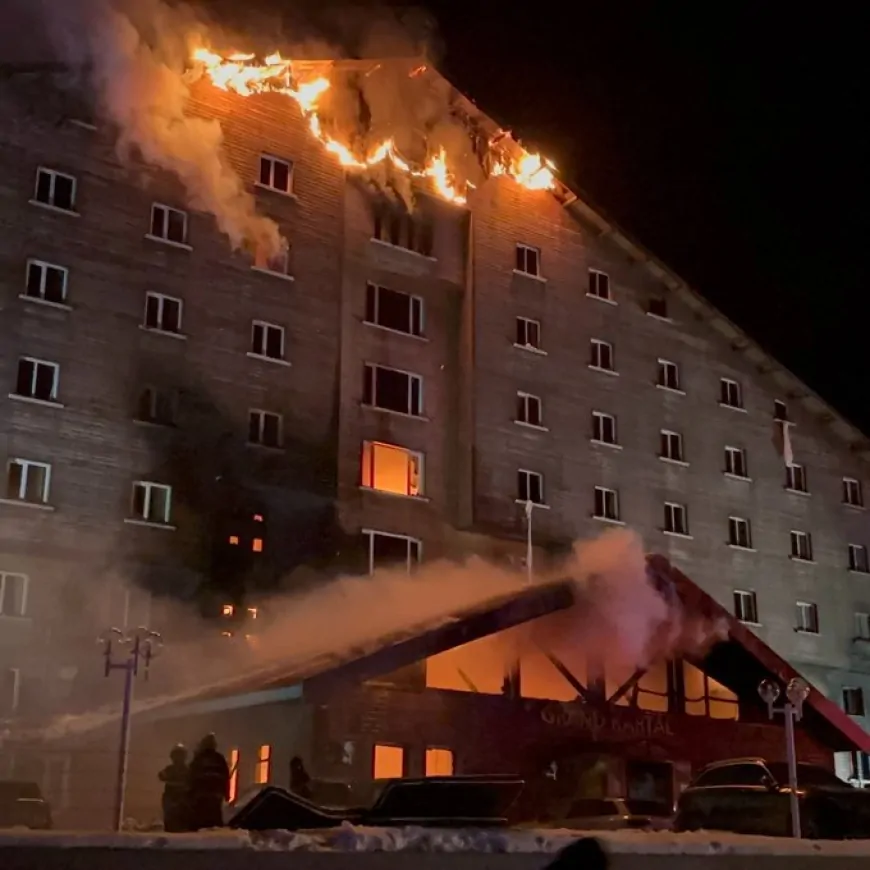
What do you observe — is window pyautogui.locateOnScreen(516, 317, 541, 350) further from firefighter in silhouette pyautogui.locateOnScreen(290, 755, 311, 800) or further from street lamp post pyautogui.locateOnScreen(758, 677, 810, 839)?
firefighter in silhouette pyautogui.locateOnScreen(290, 755, 311, 800)

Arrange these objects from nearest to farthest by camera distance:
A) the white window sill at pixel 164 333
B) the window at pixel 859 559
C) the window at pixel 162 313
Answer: the white window sill at pixel 164 333 < the window at pixel 162 313 < the window at pixel 859 559

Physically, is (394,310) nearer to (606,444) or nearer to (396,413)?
(396,413)

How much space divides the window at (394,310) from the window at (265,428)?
180 inches

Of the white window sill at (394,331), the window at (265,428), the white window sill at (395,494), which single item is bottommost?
the white window sill at (395,494)

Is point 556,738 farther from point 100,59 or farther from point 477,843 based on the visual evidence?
point 100,59

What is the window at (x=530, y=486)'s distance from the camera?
35875 millimetres

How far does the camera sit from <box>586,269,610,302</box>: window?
39.7 metres

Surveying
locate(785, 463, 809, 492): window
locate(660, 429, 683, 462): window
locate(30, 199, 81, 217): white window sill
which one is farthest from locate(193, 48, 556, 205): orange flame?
locate(785, 463, 809, 492): window

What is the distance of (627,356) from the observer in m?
39.8

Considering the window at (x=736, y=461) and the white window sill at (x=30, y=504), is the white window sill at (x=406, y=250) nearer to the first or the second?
the white window sill at (x=30, y=504)

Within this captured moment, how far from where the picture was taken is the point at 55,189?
2994 centimetres

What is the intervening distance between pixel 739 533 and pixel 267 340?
1870cm


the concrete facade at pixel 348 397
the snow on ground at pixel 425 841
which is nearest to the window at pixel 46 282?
the concrete facade at pixel 348 397

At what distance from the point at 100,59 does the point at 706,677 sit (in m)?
22.3
